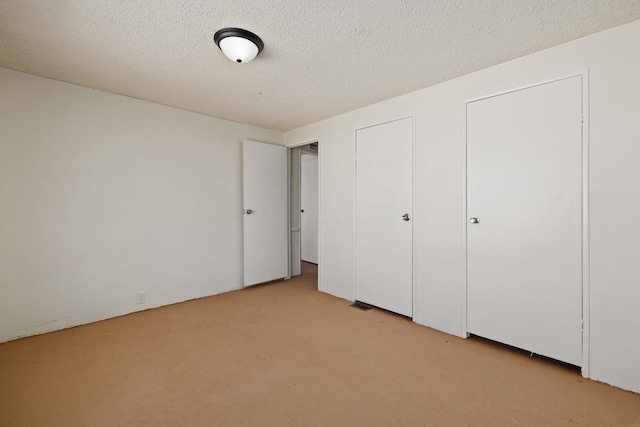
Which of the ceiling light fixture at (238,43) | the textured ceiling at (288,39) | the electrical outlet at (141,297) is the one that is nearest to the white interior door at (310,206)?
the textured ceiling at (288,39)

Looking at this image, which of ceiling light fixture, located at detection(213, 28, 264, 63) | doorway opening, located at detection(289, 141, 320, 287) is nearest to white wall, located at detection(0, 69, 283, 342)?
doorway opening, located at detection(289, 141, 320, 287)

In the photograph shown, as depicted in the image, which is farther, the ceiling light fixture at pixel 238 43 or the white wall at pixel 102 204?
the white wall at pixel 102 204

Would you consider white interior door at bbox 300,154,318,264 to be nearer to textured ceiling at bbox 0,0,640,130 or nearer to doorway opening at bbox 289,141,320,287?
doorway opening at bbox 289,141,320,287

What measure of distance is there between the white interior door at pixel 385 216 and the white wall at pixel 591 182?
11 cm

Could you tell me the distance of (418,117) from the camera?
2771 mm

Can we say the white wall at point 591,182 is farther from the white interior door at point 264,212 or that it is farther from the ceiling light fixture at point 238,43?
the ceiling light fixture at point 238,43

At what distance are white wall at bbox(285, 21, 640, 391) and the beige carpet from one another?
1.03ft

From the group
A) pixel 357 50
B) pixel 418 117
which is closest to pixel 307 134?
pixel 418 117

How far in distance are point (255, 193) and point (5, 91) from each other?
8.11 ft

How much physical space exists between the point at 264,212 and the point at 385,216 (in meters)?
1.80

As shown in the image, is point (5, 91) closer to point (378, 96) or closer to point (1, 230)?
point (1, 230)

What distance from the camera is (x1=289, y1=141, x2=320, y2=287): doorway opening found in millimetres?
4543

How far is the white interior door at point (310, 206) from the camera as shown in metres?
5.73

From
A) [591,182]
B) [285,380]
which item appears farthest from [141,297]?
[591,182]
